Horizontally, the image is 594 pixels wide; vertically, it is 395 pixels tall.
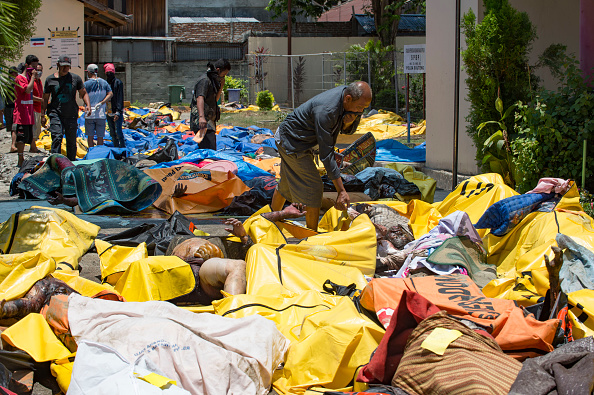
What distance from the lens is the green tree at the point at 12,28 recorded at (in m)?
3.92

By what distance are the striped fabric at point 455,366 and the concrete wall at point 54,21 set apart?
1536cm

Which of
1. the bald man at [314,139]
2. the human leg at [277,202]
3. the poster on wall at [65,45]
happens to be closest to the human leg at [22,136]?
the poster on wall at [65,45]

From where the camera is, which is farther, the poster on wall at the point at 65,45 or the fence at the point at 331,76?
the fence at the point at 331,76

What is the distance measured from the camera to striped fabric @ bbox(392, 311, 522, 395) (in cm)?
229

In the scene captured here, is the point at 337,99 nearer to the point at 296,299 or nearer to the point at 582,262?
the point at 296,299

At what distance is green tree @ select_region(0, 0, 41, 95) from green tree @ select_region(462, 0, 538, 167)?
454cm

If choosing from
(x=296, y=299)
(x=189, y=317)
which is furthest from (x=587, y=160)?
(x=189, y=317)

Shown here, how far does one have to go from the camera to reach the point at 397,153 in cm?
994

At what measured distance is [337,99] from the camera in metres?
4.67

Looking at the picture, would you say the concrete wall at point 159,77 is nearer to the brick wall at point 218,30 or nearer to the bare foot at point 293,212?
the brick wall at point 218,30

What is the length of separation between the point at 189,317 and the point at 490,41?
5005mm

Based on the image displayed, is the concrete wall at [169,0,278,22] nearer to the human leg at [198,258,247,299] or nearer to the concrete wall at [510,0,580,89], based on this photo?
the concrete wall at [510,0,580,89]

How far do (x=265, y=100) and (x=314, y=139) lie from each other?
15853mm

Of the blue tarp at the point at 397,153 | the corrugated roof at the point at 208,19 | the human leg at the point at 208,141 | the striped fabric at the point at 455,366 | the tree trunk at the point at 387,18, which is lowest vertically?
the striped fabric at the point at 455,366
